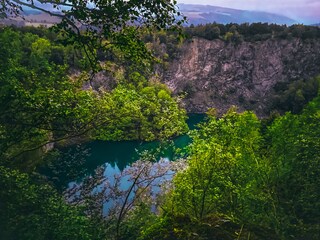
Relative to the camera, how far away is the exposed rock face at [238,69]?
13075 centimetres

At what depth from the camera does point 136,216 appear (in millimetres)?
23875

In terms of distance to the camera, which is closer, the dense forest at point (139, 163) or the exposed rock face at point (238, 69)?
the dense forest at point (139, 163)

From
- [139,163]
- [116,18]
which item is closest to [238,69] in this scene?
[139,163]

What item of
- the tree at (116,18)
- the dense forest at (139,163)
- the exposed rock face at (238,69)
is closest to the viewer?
the tree at (116,18)

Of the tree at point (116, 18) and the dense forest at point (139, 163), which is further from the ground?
the tree at point (116, 18)

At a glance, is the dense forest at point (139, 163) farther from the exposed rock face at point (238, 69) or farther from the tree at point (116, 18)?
the exposed rock face at point (238, 69)

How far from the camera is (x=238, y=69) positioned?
5458 inches

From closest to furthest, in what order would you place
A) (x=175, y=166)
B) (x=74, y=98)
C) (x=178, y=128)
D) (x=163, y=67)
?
(x=74, y=98) → (x=178, y=128) → (x=175, y=166) → (x=163, y=67)

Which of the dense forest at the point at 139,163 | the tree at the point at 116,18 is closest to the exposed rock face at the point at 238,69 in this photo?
the dense forest at the point at 139,163

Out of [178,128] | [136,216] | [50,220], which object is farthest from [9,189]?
[136,216]

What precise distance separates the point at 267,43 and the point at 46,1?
13558 centimetres

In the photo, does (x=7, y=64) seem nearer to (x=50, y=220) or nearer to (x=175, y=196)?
(x=50, y=220)

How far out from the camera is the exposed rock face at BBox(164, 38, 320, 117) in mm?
130750

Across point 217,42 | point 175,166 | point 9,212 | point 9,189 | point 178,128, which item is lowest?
point 217,42
